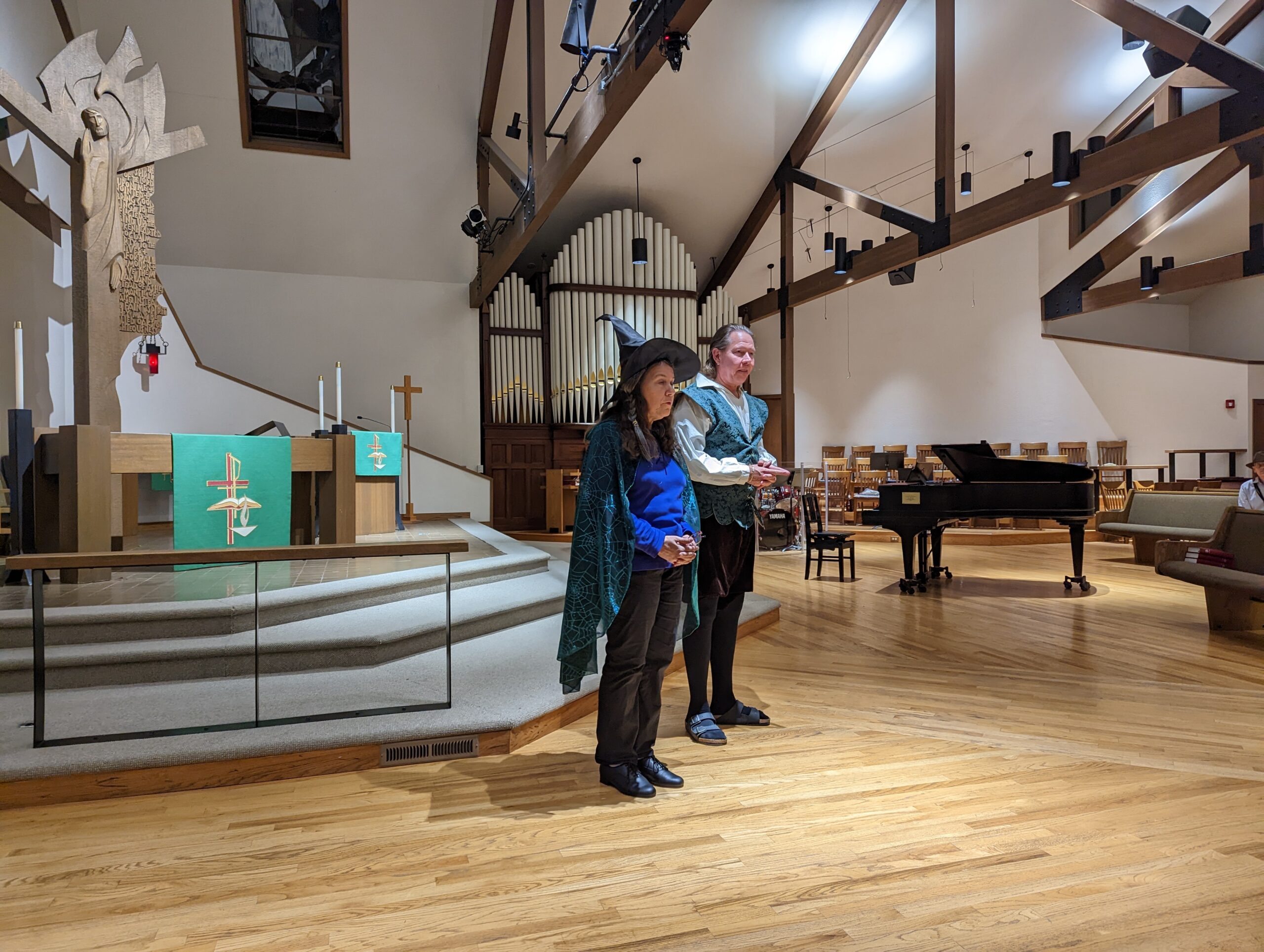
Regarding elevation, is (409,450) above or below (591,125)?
below

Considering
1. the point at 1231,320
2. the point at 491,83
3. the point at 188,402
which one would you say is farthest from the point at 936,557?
the point at 1231,320

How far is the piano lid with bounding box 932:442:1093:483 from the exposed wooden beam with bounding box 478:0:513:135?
5.82m

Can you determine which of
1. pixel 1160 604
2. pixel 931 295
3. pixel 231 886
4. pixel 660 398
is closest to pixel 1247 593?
pixel 1160 604

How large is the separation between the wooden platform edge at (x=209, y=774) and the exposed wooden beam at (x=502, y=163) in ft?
18.9

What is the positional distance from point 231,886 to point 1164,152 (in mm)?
7049

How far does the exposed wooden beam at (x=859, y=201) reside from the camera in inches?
328

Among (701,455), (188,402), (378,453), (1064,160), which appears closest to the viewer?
(701,455)

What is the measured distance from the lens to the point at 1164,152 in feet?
19.4

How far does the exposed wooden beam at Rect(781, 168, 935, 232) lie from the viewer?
A: 27.4ft

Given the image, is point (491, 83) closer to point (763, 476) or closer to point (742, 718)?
point (763, 476)

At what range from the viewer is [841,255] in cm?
948

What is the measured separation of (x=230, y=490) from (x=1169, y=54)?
7.13 metres

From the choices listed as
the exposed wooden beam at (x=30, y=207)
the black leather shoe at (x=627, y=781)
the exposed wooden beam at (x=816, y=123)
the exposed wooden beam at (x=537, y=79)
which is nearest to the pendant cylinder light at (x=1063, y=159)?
the exposed wooden beam at (x=816, y=123)

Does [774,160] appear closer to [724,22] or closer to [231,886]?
[724,22]
